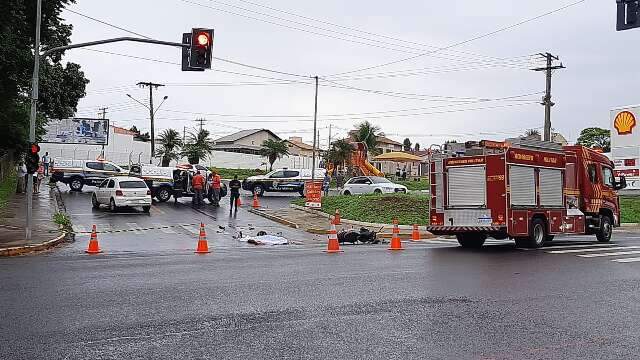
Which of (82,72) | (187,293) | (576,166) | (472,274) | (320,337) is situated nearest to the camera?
(320,337)

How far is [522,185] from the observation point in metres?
17.6

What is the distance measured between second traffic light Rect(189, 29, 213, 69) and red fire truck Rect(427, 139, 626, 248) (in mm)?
7152

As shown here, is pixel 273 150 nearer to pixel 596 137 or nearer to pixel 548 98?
pixel 548 98

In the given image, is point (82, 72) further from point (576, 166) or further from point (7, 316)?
point (7, 316)

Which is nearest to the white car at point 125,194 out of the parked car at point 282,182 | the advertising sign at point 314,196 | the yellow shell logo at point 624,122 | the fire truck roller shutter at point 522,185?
the advertising sign at point 314,196

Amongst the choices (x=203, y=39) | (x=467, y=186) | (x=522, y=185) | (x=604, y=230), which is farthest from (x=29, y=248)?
(x=604, y=230)

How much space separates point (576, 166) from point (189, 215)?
1704 cm

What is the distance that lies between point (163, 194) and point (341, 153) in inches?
1109

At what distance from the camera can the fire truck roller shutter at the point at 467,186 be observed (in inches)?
695

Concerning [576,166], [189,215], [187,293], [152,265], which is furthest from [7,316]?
[189,215]

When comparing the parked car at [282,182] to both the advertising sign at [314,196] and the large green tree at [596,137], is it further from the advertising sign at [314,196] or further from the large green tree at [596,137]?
the large green tree at [596,137]

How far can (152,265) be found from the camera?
13.5 metres

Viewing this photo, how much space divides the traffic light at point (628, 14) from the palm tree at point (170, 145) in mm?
63606

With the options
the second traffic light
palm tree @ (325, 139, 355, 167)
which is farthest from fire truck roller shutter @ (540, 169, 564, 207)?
palm tree @ (325, 139, 355, 167)
